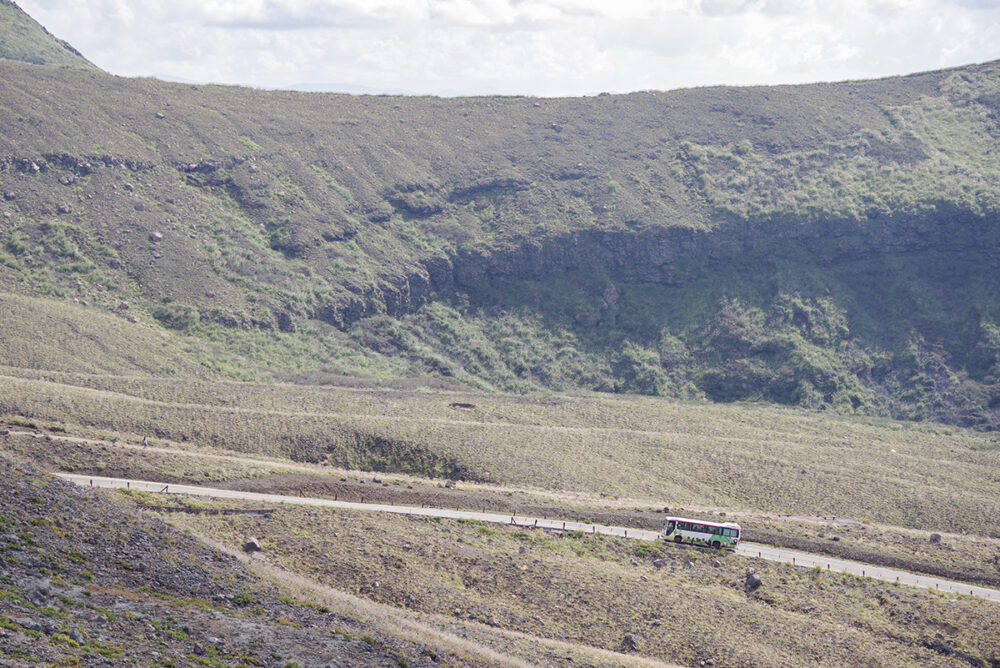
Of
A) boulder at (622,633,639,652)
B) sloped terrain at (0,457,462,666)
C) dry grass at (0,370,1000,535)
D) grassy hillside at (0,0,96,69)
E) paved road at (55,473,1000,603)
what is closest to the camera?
sloped terrain at (0,457,462,666)

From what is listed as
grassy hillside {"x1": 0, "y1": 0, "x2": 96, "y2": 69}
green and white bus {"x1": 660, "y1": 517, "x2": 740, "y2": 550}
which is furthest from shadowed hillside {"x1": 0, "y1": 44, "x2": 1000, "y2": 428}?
grassy hillside {"x1": 0, "y1": 0, "x2": 96, "y2": 69}

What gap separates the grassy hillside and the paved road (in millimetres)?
111694

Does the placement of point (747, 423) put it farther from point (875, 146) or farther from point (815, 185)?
point (875, 146)

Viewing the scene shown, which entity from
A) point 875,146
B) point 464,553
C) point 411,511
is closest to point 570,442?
point 411,511

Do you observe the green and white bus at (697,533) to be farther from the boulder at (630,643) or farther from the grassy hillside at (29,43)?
the grassy hillside at (29,43)

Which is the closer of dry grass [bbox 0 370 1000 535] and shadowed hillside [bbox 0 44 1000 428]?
dry grass [bbox 0 370 1000 535]

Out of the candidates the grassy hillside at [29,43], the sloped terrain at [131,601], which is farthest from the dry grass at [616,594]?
the grassy hillside at [29,43]

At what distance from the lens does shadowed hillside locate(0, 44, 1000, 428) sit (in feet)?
272

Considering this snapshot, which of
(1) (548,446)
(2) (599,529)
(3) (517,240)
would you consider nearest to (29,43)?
(3) (517,240)

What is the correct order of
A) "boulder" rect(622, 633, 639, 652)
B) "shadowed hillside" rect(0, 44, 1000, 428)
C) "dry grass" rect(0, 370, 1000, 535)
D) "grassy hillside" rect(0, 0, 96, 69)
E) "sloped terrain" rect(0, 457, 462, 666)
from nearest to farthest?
"sloped terrain" rect(0, 457, 462, 666) < "boulder" rect(622, 633, 639, 652) < "dry grass" rect(0, 370, 1000, 535) < "shadowed hillside" rect(0, 44, 1000, 428) < "grassy hillside" rect(0, 0, 96, 69)

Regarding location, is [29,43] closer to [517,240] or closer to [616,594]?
[517,240]

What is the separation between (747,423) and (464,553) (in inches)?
1651

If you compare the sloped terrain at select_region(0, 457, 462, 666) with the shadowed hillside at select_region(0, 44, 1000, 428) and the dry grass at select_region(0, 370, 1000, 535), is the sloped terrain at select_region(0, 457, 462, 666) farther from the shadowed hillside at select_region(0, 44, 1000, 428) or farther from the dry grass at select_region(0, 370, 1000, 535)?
the shadowed hillside at select_region(0, 44, 1000, 428)

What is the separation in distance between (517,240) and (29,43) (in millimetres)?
87357
